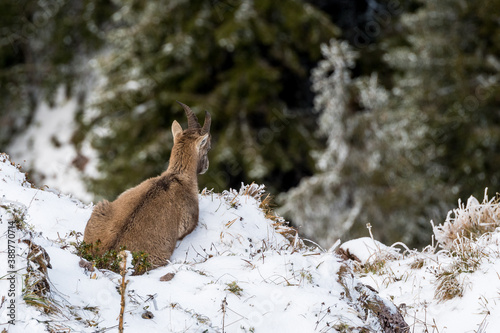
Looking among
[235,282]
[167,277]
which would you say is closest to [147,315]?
[167,277]

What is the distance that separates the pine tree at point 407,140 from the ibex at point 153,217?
11744 millimetres

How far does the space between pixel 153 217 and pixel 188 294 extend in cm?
152

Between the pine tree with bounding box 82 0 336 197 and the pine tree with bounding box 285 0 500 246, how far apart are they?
45.2 inches

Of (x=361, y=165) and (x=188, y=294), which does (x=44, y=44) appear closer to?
(x=361, y=165)

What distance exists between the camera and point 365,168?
18609mm

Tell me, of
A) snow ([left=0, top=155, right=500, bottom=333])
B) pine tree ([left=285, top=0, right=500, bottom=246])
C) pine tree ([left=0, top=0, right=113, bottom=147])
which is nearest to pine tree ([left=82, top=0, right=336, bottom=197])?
pine tree ([left=285, top=0, right=500, bottom=246])

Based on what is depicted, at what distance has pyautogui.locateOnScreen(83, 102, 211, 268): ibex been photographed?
5.87 m

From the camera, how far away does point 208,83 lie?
1959 cm

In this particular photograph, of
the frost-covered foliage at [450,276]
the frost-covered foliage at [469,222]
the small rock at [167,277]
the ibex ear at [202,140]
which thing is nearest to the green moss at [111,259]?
the small rock at [167,277]

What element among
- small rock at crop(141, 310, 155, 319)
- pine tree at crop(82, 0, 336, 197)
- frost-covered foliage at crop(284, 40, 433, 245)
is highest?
pine tree at crop(82, 0, 336, 197)

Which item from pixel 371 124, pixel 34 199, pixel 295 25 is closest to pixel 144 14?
pixel 295 25

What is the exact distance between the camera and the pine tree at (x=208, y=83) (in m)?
18.0

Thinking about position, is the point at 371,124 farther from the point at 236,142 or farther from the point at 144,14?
the point at 144,14

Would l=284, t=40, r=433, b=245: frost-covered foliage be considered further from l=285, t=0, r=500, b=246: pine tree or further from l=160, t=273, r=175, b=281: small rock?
l=160, t=273, r=175, b=281: small rock
